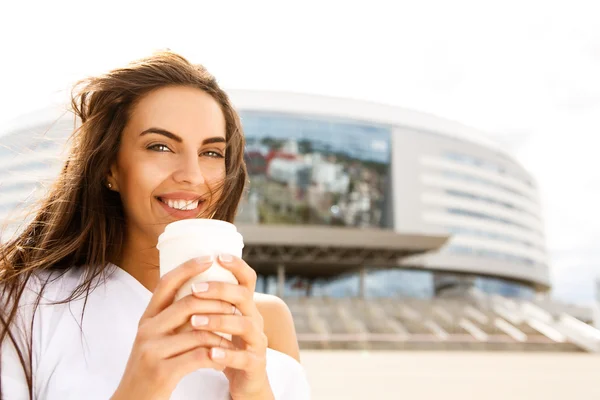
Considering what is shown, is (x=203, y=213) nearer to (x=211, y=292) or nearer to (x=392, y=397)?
(x=211, y=292)

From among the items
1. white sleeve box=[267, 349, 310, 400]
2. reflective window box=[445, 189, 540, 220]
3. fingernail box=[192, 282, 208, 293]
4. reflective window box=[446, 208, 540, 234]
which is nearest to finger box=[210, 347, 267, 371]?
fingernail box=[192, 282, 208, 293]

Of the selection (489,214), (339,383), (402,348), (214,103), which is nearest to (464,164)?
(489,214)

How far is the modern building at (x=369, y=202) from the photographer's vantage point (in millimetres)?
36656

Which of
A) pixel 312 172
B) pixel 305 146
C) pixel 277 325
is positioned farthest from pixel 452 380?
pixel 305 146

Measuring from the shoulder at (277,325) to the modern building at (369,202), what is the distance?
31069 mm

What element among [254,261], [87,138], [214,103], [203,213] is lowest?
[203,213]

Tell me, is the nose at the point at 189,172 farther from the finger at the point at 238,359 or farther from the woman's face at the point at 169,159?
the finger at the point at 238,359

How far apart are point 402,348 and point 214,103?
57.0ft

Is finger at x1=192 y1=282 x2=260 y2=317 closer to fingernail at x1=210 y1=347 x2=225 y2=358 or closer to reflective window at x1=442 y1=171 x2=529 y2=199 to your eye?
fingernail at x1=210 y1=347 x2=225 y2=358

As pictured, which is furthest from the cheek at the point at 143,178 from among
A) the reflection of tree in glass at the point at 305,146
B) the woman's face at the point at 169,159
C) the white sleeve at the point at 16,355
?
the reflection of tree in glass at the point at 305,146

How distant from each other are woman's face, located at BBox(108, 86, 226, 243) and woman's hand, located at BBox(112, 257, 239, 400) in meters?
0.60

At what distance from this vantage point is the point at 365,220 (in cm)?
4447

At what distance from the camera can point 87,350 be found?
5.55ft

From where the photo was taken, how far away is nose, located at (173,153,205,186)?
71.7 inches
